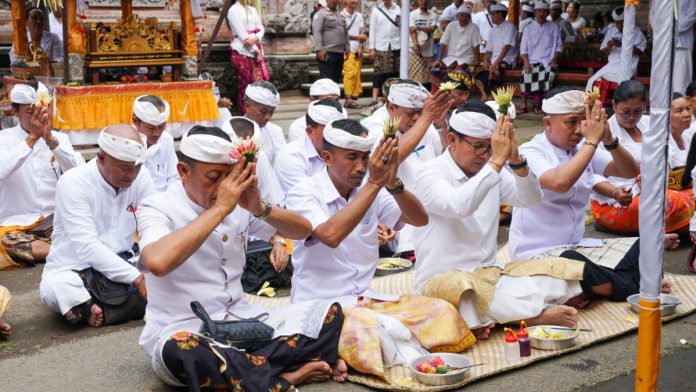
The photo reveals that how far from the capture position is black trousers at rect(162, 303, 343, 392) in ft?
12.4

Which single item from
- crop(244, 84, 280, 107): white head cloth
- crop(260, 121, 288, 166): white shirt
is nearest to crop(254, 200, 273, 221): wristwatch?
crop(244, 84, 280, 107): white head cloth

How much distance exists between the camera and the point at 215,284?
414cm

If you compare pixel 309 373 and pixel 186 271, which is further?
pixel 309 373

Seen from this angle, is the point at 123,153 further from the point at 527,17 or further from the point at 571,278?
the point at 527,17

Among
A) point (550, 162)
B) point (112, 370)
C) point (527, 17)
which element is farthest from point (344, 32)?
point (112, 370)

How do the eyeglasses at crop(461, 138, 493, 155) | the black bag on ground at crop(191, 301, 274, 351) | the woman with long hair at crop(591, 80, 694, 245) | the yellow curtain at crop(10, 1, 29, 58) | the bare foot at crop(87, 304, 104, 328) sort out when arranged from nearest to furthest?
the black bag on ground at crop(191, 301, 274, 351) < the eyeglasses at crop(461, 138, 493, 155) < the bare foot at crop(87, 304, 104, 328) < the woman with long hair at crop(591, 80, 694, 245) < the yellow curtain at crop(10, 1, 29, 58)

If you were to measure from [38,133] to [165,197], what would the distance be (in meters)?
2.63

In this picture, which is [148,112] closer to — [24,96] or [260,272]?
[24,96]

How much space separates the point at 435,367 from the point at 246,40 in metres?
8.24

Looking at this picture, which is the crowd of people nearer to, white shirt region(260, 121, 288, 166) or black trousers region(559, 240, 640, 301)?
black trousers region(559, 240, 640, 301)

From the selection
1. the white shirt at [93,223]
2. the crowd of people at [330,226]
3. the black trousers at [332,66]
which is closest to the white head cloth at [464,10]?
the black trousers at [332,66]

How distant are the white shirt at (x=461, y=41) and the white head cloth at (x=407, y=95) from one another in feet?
28.3

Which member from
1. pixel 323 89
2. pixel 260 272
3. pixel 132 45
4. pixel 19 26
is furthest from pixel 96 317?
pixel 19 26

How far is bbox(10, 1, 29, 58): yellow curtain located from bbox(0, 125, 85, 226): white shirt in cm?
514
